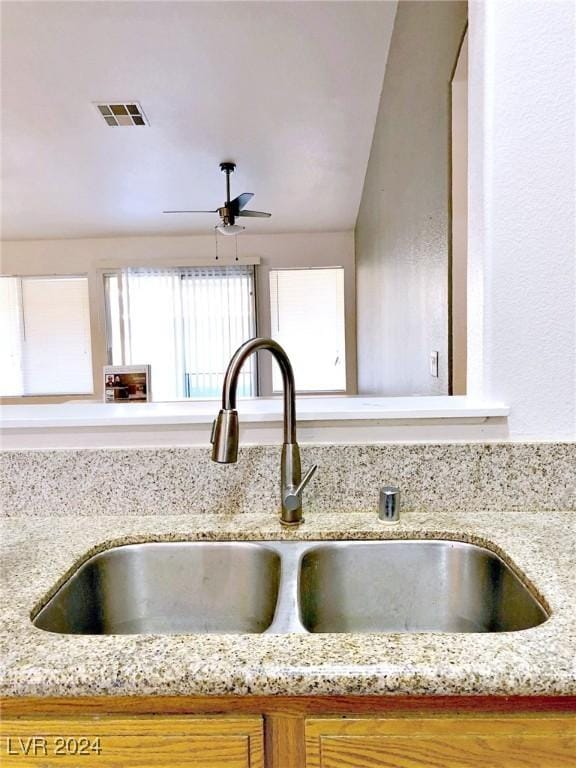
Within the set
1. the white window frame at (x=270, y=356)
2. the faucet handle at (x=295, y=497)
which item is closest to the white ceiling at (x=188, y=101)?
the white window frame at (x=270, y=356)

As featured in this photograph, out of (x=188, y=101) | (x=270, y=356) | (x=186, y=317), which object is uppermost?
(x=188, y=101)

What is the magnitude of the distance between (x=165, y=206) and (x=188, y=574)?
16.5 ft

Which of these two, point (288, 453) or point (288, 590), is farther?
point (288, 453)

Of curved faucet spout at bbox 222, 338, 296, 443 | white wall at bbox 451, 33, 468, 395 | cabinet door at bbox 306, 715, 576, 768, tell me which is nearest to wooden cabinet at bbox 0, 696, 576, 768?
cabinet door at bbox 306, 715, 576, 768

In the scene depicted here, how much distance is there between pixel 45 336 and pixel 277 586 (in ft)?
20.8

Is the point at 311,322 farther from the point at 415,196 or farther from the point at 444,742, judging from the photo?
the point at 444,742

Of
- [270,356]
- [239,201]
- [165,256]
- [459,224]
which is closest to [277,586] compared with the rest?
→ [459,224]

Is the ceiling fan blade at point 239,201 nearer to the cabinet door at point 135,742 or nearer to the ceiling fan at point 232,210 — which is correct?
the ceiling fan at point 232,210

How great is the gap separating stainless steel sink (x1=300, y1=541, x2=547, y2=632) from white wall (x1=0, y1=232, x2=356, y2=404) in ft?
17.5

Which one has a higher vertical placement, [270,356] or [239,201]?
[239,201]

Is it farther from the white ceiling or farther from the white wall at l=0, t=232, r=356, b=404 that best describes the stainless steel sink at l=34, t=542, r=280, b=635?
the white wall at l=0, t=232, r=356, b=404

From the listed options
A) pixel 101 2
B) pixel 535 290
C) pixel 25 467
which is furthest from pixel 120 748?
pixel 101 2

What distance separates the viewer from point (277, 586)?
2.74ft

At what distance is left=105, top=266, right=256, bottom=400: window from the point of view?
20.0 ft
